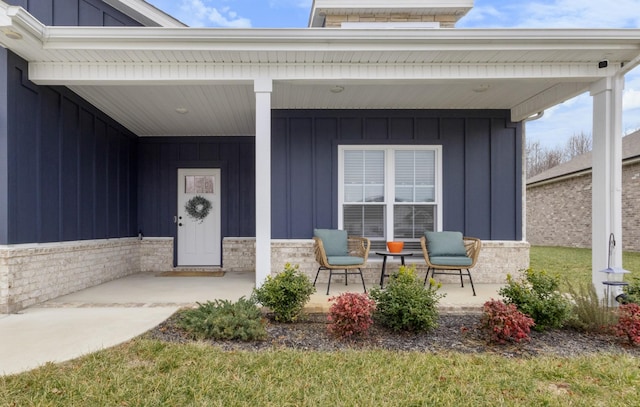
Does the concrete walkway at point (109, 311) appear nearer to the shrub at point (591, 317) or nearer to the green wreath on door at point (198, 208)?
the shrub at point (591, 317)

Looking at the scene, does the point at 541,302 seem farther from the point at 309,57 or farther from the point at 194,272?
the point at 194,272

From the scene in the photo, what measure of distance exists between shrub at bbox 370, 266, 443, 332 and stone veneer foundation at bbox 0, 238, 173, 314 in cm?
353

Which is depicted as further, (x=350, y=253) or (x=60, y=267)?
(x=350, y=253)

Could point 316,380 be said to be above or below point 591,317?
below

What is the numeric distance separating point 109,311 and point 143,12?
3927mm

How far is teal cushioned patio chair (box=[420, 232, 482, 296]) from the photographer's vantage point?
486 centimetres

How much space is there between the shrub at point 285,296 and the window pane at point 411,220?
2.57m

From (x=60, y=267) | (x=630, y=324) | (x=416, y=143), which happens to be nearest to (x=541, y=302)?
(x=630, y=324)

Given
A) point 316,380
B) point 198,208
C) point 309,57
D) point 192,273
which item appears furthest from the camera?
point 198,208

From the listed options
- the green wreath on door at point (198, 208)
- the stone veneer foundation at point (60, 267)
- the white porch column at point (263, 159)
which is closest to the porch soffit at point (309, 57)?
the white porch column at point (263, 159)

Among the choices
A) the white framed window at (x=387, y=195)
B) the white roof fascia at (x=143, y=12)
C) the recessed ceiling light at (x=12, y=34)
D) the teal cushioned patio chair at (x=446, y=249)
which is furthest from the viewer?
the white framed window at (x=387, y=195)

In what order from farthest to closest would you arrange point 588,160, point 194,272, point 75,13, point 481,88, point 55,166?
point 588,160
point 194,272
point 481,88
point 75,13
point 55,166

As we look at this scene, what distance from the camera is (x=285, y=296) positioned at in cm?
347

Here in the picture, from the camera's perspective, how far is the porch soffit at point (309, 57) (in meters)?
3.75
